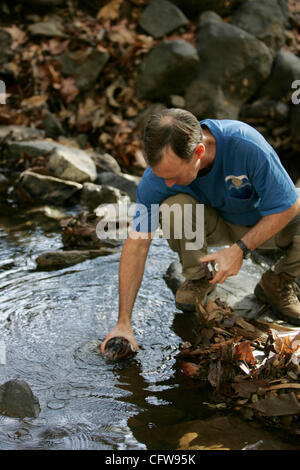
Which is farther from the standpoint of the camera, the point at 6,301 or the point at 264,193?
the point at 6,301

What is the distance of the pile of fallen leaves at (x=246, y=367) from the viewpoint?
222 cm

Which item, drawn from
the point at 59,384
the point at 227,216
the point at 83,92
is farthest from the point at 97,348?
the point at 83,92

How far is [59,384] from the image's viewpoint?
8.42ft

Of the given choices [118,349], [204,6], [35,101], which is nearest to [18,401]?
[118,349]

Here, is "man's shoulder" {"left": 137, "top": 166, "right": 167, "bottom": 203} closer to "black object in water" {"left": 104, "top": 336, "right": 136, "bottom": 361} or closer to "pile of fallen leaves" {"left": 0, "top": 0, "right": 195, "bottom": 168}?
"black object in water" {"left": 104, "top": 336, "right": 136, "bottom": 361}

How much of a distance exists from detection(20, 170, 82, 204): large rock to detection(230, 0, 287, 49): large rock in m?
5.07

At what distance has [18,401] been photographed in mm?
2285

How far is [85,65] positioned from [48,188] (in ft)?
9.89

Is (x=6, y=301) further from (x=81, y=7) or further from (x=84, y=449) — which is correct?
(x=81, y=7)

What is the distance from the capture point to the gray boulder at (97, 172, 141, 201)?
582 centimetres

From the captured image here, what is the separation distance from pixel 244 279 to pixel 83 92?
4.98 meters

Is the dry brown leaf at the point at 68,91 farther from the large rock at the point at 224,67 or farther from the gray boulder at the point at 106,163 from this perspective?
the large rock at the point at 224,67

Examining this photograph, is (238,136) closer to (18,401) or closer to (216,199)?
(216,199)

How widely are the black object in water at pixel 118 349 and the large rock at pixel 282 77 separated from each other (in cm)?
678
